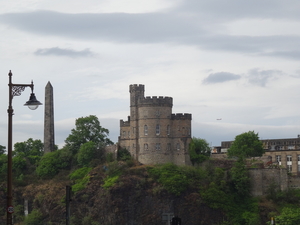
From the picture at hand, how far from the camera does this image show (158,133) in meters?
100

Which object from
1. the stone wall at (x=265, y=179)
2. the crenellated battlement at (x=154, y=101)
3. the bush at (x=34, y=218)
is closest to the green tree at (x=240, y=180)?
the stone wall at (x=265, y=179)

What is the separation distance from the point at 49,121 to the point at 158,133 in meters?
24.6

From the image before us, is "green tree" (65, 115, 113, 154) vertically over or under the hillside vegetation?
over

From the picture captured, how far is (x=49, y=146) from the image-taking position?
116812mm

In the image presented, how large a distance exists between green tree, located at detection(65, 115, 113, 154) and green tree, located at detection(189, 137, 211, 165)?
14162 mm

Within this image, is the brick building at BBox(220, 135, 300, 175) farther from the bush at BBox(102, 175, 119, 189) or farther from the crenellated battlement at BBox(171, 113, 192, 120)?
the bush at BBox(102, 175, 119, 189)

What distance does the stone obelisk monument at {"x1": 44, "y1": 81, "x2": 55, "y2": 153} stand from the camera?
4604 inches

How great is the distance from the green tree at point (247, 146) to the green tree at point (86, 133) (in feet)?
68.1

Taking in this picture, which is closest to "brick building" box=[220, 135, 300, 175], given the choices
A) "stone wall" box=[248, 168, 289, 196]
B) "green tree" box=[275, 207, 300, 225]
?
"stone wall" box=[248, 168, 289, 196]

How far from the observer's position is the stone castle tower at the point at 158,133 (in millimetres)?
100188

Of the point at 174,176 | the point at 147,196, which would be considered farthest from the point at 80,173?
the point at 174,176

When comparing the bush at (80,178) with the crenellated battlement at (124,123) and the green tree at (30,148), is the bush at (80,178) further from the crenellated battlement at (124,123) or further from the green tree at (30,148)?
the green tree at (30,148)

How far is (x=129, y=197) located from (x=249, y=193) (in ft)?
53.6

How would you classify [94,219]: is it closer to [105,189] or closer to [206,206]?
[105,189]
